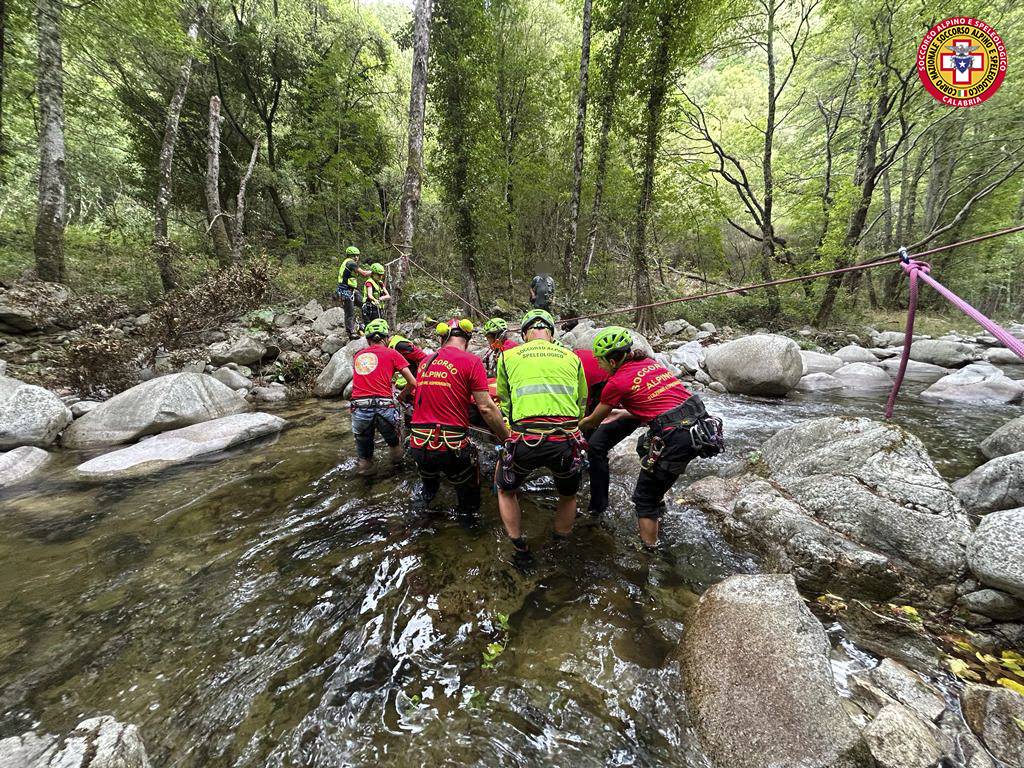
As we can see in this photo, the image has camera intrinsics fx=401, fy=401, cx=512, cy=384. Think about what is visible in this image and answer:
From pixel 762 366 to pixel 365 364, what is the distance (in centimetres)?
883

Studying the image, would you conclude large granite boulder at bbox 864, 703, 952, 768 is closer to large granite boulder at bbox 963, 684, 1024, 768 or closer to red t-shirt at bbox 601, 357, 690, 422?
large granite boulder at bbox 963, 684, 1024, 768

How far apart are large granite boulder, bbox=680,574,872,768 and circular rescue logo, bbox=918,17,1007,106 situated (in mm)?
17821

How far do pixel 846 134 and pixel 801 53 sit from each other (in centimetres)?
374

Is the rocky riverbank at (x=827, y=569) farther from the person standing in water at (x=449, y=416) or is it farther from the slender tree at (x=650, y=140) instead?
the slender tree at (x=650, y=140)

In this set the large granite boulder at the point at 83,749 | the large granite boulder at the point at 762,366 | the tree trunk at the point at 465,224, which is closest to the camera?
the large granite boulder at the point at 83,749

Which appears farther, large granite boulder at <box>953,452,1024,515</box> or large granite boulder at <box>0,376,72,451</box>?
large granite boulder at <box>0,376,72,451</box>

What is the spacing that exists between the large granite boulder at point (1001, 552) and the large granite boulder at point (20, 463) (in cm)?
1026

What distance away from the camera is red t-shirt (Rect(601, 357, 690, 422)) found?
13.0 ft

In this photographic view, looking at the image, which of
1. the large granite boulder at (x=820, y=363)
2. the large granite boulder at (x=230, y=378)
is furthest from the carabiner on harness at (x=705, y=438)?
the large granite boulder at (x=820, y=363)

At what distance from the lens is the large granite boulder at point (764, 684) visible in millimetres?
2014

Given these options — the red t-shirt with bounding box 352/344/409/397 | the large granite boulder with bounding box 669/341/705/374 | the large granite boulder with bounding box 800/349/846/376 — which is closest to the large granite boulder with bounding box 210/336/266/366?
the red t-shirt with bounding box 352/344/409/397

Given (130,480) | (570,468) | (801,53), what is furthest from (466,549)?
(801,53)

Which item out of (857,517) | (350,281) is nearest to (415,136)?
(350,281)

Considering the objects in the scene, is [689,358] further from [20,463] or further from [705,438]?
[20,463]
